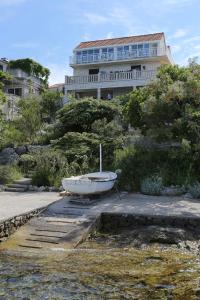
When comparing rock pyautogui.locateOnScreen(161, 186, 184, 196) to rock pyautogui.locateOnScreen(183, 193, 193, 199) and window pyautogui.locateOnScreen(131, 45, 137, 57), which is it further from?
window pyautogui.locateOnScreen(131, 45, 137, 57)

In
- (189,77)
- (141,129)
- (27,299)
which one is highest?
(189,77)

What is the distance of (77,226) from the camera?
36.8 feet

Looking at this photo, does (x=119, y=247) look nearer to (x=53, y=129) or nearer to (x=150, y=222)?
(x=150, y=222)

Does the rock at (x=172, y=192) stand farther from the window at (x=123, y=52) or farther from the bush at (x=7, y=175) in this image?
the window at (x=123, y=52)

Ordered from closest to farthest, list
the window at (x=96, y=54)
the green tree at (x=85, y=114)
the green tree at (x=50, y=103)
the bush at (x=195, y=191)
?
the bush at (x=195, y=191) < the green tree at (x=85, y=114) < the green tree at (x=50, y=103) < the window at (x=96, y=54)

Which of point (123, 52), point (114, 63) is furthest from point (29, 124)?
point (123, 52)

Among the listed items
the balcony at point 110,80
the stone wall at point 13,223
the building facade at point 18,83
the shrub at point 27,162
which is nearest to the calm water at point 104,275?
the stone wall at point 13,223

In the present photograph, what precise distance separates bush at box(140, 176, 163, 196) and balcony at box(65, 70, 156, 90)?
19.1 m

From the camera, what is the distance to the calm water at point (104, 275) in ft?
23.3

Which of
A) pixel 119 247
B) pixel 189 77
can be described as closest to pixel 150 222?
pixel 119 247

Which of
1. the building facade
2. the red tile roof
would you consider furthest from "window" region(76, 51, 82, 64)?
the building facade

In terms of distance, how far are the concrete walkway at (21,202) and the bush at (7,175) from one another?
→ 1910mm

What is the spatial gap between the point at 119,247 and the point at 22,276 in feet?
9.60

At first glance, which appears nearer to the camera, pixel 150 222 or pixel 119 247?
pixel 119 247
